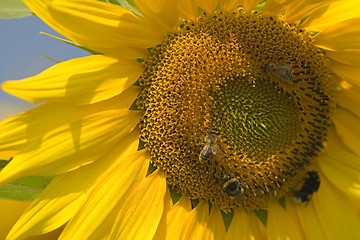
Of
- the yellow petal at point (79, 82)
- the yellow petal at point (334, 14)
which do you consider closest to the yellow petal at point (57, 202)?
the yellow petal at point (79, 82)

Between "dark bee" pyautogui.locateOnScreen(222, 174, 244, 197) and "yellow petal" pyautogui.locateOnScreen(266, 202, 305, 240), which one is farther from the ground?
"dark bee" pyautogui.locateOnScreen(222, 174, 244, 197)

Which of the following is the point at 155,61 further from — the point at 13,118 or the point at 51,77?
the point at 13,118

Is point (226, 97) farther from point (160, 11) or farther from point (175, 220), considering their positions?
point (175, 220)

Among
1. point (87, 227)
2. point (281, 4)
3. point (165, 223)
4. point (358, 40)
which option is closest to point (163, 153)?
point (165, 223)

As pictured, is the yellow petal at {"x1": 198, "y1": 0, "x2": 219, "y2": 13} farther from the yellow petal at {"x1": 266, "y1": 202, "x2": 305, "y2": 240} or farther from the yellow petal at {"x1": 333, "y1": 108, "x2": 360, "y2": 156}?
the yellow petal at {"x1": 266, "y1": 202, "x2": 305, "y2": 240}

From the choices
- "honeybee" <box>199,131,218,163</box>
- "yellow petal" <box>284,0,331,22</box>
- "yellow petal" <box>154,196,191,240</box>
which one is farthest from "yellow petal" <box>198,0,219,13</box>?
"yellow petal" <box>154,196,191,240</box>

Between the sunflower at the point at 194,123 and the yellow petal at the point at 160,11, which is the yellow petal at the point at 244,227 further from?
the yellow petal at the point at 160,11
